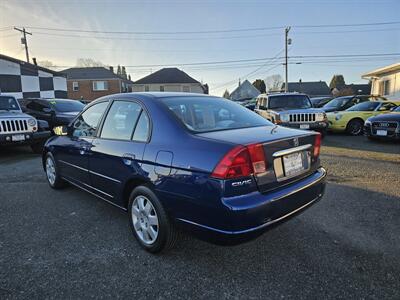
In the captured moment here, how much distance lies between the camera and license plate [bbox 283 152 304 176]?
7.89ft

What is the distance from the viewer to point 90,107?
379 centimetres

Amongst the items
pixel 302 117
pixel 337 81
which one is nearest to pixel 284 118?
pixel 302 117

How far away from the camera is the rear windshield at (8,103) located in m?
7.99

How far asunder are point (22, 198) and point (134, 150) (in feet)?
8.92

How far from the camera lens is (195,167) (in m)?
2.18

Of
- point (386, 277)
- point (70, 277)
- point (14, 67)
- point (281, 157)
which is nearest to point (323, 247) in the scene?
point (386, 277)

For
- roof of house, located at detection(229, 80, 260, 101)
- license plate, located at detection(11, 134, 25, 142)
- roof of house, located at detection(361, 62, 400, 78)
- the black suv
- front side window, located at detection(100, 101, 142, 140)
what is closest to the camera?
front side window, located at detection(100, 101, 142, 140)

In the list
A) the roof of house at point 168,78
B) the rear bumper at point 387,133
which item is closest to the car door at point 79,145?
the rear bumper at point 387,133

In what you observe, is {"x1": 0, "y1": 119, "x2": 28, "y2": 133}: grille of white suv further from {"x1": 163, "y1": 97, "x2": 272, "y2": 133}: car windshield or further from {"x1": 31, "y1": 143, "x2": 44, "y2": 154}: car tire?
{"x1": 163, "y1": 97, "x2": 272, "y2": 133}: car windshield

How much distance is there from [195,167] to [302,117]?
7333 millimetres

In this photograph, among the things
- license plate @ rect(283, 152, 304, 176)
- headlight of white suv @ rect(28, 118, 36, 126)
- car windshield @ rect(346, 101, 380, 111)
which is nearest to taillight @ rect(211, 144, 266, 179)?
license plate @ rect(283, 152, 304, 176)

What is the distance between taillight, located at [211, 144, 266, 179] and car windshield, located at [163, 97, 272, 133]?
53cm

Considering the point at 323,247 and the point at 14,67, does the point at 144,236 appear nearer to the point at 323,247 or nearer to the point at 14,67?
the point at 323,247

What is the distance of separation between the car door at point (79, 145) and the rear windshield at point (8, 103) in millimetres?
5197
